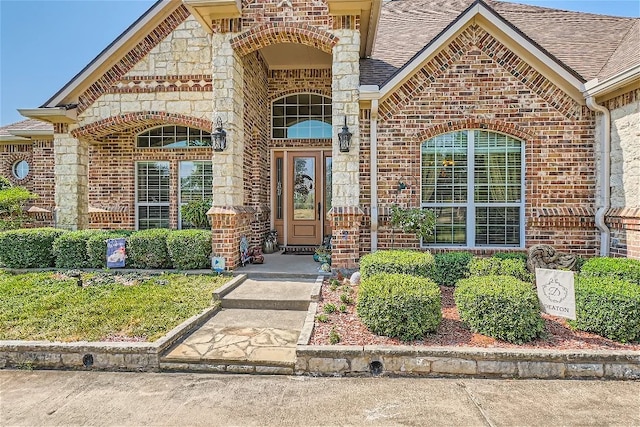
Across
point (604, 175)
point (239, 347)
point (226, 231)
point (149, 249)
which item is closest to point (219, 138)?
point (226, 231)

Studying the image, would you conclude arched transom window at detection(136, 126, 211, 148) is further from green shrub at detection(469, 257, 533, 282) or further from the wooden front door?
green shrub at detection(469, 257, 533, 282)

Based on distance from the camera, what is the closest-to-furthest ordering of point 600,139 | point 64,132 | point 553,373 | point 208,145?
Answer: point 553,373 → point 600,139 → point 64,132 → point 208,145

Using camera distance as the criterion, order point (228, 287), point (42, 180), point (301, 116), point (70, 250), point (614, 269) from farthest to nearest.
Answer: point (42, 180) < point (301, 116) < point (70, 250) < point (228, 287) < point (614, 269)

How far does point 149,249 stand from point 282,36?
5.02 meters

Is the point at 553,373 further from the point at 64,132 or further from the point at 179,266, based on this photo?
the point at 64,132

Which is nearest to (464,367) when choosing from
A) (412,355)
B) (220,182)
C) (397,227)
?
(412,355)

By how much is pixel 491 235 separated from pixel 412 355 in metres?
4.53

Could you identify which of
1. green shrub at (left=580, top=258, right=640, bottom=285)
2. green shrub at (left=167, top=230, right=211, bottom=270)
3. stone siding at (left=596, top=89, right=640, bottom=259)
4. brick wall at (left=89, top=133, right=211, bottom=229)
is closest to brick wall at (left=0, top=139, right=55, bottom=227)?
brick wall at (left=89, top=133, right=211, bottom=229)

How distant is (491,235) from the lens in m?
7.57

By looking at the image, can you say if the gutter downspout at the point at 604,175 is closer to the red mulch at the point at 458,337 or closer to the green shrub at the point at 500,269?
the green shrub at the point at 500,269

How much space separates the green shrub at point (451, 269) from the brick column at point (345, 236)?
1511mm

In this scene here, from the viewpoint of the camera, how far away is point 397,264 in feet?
18.7

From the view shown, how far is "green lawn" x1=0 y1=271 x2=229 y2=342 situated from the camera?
4.58 metres

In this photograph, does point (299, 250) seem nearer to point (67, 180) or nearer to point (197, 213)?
point (197, 213)
